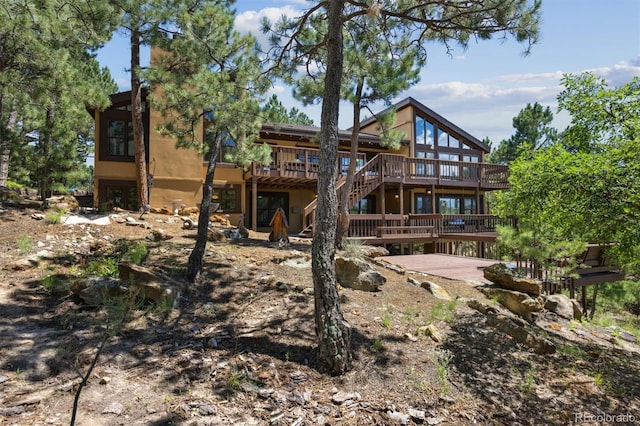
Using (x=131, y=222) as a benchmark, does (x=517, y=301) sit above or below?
below

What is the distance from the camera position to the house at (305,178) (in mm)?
14227

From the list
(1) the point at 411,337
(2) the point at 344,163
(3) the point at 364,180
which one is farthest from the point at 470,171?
(1) the point at 411,337

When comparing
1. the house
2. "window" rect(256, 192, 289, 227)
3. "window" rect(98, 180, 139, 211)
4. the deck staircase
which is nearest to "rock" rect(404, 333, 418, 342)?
the house

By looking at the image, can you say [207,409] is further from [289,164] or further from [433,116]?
[433,116]

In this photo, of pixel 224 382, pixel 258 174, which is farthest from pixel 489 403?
pixel 258 174

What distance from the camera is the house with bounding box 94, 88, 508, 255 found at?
46.7ft

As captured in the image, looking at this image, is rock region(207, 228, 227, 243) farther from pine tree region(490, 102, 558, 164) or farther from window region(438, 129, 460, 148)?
pine tree region(490, 102, 558, 164)

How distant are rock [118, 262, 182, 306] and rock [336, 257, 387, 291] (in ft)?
9.30

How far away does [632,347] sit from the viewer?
714 centimetres

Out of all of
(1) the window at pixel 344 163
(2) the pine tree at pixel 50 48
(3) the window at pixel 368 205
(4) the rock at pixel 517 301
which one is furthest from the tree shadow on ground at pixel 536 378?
(3) the window at pixel 368 205

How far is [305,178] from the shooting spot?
1515 cm

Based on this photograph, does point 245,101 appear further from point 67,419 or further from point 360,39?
point 67,419

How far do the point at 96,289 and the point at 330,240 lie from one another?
325cm

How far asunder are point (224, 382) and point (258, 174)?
1157 cm
